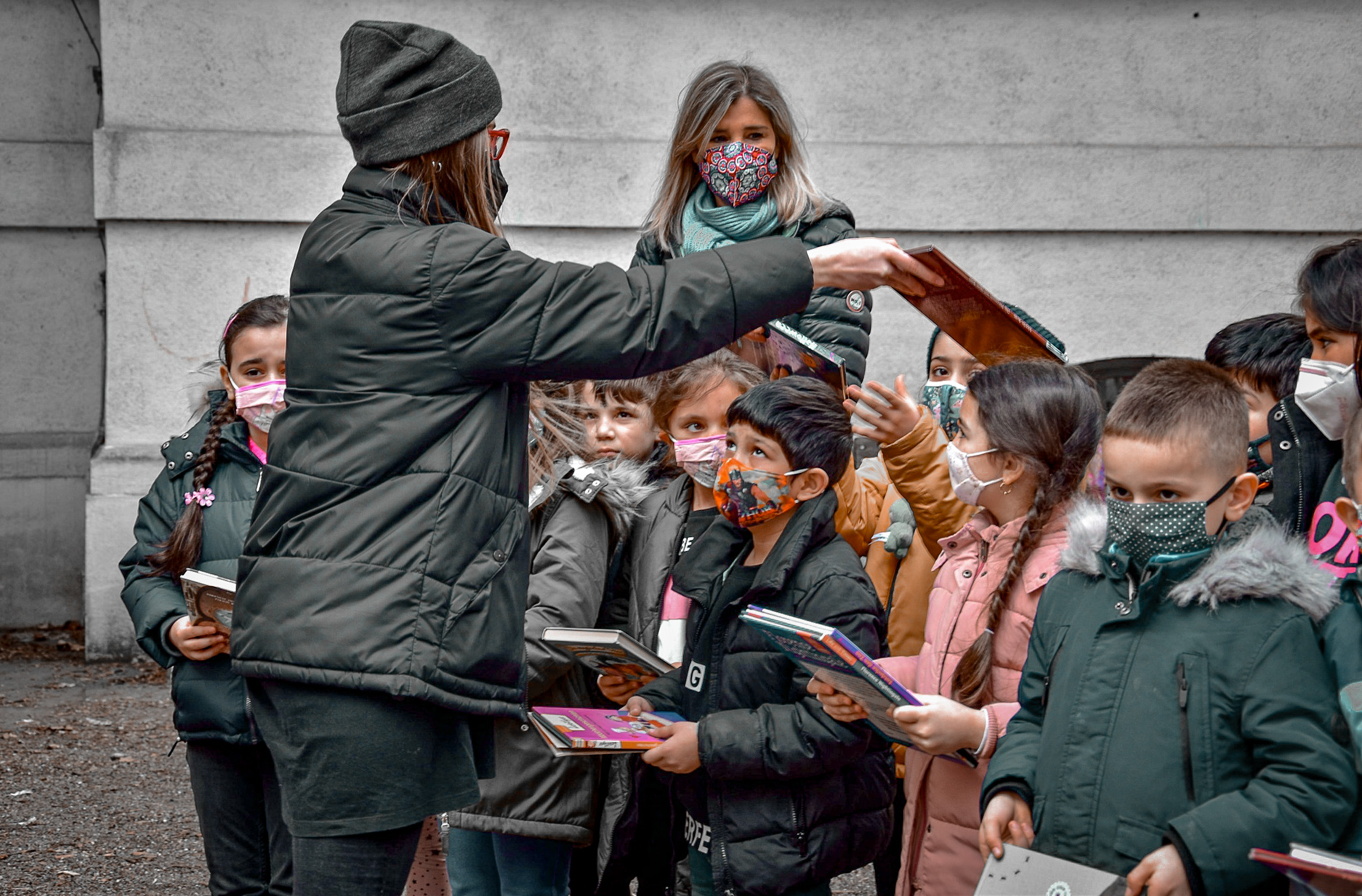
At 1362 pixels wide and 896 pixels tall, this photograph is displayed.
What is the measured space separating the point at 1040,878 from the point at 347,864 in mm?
1197

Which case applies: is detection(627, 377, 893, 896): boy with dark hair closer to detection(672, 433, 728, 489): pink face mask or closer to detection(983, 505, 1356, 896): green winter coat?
detection(672, 433, 728, 489): pink face mask

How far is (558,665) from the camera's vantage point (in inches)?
133

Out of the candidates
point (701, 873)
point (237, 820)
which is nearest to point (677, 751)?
point (701, 873)

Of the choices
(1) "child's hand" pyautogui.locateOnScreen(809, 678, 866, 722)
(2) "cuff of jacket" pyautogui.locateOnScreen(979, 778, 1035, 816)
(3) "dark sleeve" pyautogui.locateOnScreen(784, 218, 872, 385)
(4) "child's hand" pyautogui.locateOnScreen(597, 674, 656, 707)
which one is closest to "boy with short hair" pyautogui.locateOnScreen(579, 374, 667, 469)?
(3) "dark sleeve" pyautogui.locateOnScreen(784, 218, 872, 385)

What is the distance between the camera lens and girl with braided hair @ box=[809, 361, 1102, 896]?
275 centimetres

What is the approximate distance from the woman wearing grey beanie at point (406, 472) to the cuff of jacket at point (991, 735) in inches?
35.8

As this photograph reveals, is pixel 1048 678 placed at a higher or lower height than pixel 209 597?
higher

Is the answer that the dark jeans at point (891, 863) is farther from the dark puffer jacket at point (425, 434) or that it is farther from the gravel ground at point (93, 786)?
the dark puffer jacket at point (425, 434)

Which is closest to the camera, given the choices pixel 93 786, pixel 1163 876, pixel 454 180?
pixel 1163 876

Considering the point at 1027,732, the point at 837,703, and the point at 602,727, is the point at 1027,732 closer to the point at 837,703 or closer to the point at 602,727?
the point at 837,703

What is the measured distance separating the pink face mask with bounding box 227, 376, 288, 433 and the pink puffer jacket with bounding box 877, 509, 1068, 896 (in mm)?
1735

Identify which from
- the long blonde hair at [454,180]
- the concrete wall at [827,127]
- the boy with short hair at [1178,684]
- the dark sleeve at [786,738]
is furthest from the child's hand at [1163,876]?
the concrete wall at [827,127]

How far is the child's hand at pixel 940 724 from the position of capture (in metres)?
2.43

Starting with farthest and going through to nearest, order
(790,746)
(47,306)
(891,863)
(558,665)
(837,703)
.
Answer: (47,306), (891,863), (558,665), (790,746), (837,703)
